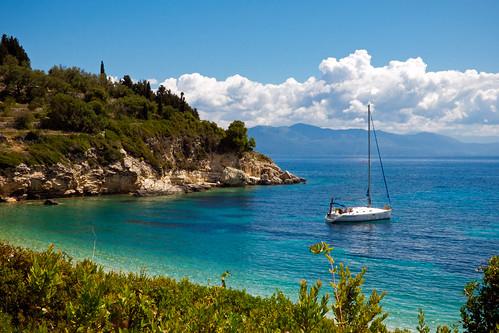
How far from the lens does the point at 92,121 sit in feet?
214

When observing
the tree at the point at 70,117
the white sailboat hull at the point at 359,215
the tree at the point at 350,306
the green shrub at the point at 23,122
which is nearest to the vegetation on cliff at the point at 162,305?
the tree at the point at 350,306

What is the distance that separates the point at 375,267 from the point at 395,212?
28.1 meters

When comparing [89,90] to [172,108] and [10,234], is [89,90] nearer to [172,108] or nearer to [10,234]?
[172,108]

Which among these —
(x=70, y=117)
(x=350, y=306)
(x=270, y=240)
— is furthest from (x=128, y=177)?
(x=350, y=306)

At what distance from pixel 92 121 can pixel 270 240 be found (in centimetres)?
4276

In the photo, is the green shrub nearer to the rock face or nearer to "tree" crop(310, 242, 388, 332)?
the rock face

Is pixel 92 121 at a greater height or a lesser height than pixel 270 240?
greater

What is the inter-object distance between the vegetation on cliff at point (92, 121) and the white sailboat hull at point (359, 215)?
34469mm

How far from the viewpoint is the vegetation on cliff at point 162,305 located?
575cm

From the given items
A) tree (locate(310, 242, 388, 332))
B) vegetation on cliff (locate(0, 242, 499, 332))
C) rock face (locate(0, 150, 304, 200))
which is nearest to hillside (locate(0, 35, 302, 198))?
rock face (locate(0, 150, 304, 200))

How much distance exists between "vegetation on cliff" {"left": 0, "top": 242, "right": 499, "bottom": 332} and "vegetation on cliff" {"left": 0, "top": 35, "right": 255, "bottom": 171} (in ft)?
154

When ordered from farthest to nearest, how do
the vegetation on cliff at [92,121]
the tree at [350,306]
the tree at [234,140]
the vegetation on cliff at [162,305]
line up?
the tree at [234,140] < the vegetation on cliff at [92,121] < the tree at [350,306] < the vegetation on cliff at [162,305]

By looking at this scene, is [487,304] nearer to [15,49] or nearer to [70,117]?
[70,117]

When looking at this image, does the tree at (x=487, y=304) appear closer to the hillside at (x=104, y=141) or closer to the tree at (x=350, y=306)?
the tree at (x=350, y=306)
